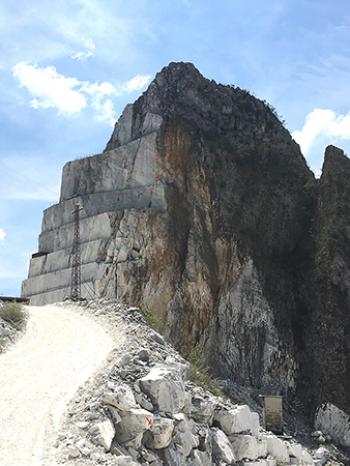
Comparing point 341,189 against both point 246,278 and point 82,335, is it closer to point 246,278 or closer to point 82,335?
point 246,278

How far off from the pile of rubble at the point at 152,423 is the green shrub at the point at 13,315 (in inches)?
225

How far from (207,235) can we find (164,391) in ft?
97.8

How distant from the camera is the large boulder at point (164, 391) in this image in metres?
12.7

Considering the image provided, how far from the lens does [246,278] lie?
4259cm

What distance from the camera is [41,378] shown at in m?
14.6

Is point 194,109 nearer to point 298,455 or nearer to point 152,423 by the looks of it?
point 298,455

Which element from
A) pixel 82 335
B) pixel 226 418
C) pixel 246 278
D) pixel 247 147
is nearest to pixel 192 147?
pixel 247 147

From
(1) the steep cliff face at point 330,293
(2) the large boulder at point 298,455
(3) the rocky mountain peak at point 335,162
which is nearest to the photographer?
(2) the large boulder at point 298,455

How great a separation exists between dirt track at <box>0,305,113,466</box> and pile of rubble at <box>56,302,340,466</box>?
408 millimetres

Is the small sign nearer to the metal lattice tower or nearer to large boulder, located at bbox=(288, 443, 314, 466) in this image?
large boulder, located at bbox=(288, 443, 314, 466)

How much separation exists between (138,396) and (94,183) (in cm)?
3351

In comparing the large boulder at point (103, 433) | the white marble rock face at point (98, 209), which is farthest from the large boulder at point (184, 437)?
the white marble rock face at point (98, 209)

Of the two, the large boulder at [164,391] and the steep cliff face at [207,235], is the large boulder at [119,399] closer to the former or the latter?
the large boulder at [164,391]

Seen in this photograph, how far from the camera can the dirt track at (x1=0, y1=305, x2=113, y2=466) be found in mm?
10484
